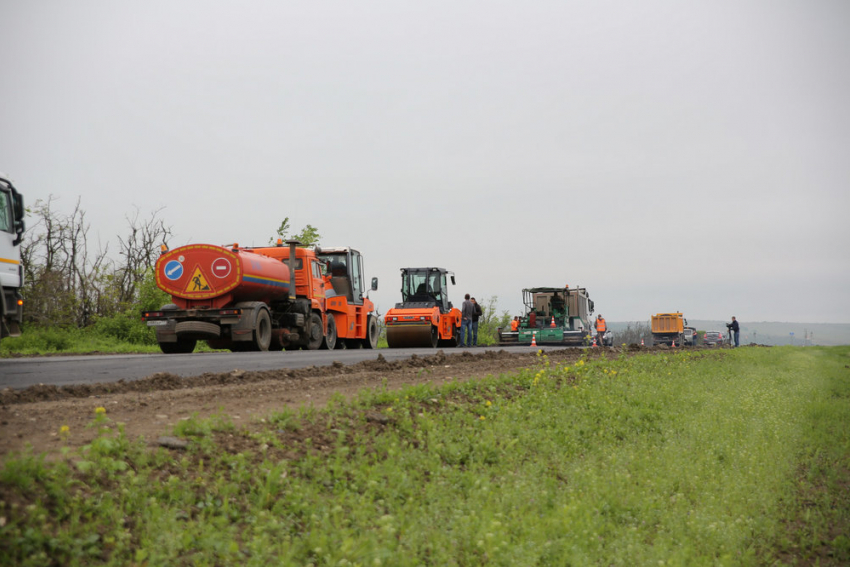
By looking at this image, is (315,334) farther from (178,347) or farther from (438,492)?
(438,492)

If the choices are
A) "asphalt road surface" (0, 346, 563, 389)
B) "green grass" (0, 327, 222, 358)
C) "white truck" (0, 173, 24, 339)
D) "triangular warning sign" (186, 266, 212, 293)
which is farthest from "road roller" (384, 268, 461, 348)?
"white truck" (0, 173, 24, 339)

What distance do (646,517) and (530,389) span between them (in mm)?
4531

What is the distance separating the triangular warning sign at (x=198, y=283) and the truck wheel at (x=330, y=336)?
5.28m

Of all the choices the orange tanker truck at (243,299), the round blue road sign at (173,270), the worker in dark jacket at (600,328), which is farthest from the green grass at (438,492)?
Answer: the worker in dark jacket at (600,328)

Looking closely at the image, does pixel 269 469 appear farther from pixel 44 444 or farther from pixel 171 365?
pixel 171 365

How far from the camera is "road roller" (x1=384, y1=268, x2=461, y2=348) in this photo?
1029 inches

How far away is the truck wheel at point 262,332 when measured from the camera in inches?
726

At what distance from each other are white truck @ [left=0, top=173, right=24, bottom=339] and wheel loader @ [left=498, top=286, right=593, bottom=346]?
23641 mm

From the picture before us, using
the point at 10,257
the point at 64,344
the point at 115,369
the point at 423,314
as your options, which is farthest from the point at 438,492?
the point at 423,314

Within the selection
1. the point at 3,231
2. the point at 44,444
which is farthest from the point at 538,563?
the point at 3,231

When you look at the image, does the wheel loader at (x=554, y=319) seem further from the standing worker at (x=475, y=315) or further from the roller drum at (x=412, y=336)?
the roller drum at (x=412, y=336)

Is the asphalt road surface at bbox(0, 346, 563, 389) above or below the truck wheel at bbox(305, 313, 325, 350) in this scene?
below

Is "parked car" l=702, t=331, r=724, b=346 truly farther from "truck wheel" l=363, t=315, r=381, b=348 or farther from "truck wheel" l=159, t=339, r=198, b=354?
"truck wheel" l=159, t=339, r=198, b=354

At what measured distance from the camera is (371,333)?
26656 mm
